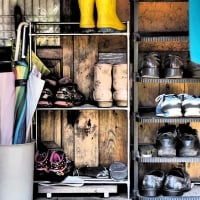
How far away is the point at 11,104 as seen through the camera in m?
3.10

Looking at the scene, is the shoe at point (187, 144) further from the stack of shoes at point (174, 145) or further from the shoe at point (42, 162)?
the shoe at point (42, 162)

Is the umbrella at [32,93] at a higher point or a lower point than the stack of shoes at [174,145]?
higher

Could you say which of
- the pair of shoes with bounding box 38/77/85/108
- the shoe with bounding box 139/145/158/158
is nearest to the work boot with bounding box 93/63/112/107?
the pair of shoes with bounding box 38/77/85/108

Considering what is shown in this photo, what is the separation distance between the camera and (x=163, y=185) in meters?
3.33

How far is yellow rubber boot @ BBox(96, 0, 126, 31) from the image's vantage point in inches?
130

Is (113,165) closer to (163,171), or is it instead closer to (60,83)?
(163,171)

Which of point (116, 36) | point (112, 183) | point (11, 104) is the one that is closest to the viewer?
point (11, 104)

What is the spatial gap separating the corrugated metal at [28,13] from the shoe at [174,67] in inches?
34.7

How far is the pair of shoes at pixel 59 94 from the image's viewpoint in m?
3.37

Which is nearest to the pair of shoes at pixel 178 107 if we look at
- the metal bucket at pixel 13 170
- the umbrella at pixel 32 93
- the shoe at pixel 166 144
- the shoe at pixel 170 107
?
the shoe at pixel 170 107

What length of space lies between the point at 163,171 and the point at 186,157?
0.91 ft

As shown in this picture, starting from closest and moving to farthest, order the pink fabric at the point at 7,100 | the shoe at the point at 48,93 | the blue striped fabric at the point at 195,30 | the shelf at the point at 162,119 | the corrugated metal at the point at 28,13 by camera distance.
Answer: the blue striped fabric at the point at 195,30 < the pink fabric at the point at 7,100 < the shelf at the point at 162,119 < the shoe at the point at 48,93 < the corrugated metal at the point at 28,13

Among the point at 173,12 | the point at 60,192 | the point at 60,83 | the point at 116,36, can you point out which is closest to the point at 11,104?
the point at 60,83

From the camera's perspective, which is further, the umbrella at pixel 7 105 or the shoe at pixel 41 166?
the shoe at pixel 41 166
